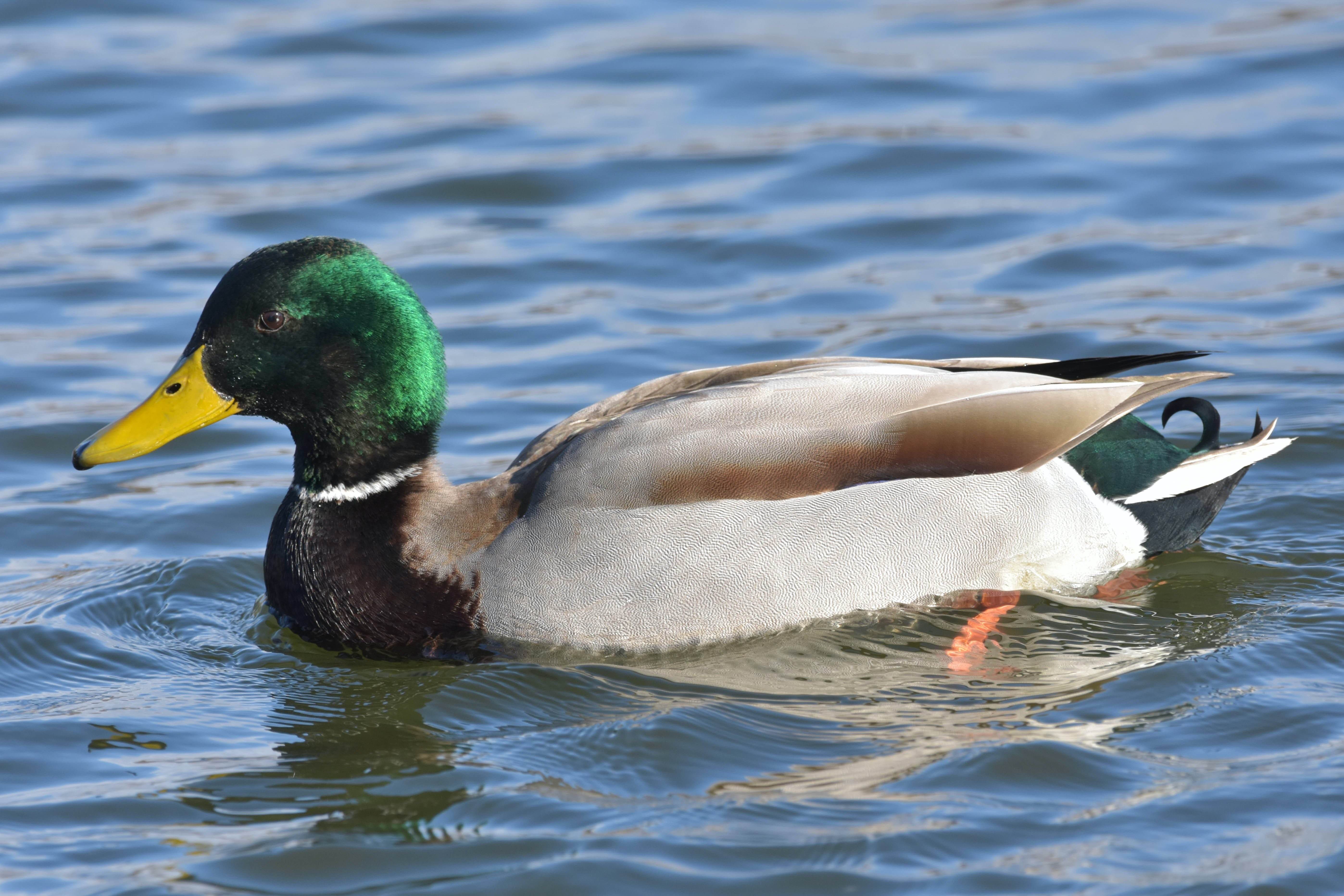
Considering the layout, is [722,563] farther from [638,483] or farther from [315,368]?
[315,368]

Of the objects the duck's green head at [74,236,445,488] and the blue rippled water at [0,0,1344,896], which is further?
the duck's green head at [74,236,445,488]

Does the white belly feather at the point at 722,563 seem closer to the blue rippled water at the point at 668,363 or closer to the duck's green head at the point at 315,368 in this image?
the blue rippled water at the point at 668,363

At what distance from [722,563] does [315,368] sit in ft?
4.78

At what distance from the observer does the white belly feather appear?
17.9 ft

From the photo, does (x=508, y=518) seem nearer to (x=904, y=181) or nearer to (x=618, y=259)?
(x=618, y=259)

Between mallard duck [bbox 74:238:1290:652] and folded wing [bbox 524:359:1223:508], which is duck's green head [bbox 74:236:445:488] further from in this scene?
folded wing [bbox 524:359:1223:508]

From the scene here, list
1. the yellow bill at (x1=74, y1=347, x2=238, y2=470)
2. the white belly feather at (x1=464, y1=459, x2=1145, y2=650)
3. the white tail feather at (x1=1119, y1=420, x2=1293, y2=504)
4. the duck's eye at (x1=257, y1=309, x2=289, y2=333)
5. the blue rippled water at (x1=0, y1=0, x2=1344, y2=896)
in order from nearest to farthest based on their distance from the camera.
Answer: the blue rippled water at (x1=0, y1=0, x2=1344, y2=896), the white belly feather at (x1=464, y1=459, x2=1145, y2=650), the duck's eye at (x1=257, y1=309, x2=289, y2=333), the yellow bill at (x1=74, y1=347, x2=238, y2=470), the white tail feather at (x1=1119, y1=420, x2=1293, y2=504)

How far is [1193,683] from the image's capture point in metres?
5.25

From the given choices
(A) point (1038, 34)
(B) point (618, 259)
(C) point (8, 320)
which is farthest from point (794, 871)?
(A) point (1038, 34)

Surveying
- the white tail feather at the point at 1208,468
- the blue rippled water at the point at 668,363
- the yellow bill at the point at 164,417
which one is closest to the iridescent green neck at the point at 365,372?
the yellow bill at the point at 164,417

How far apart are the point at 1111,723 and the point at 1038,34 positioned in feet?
28.6

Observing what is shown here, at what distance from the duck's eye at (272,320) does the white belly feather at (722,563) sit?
974 millimetres

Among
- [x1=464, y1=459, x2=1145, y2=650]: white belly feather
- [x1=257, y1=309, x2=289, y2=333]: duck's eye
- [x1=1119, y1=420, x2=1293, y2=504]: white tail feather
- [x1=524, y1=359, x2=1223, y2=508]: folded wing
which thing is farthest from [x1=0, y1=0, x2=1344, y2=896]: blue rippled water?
[x1=257, y1=309, x2=289, y2=333]: duck's eye

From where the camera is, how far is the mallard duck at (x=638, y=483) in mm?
5469
